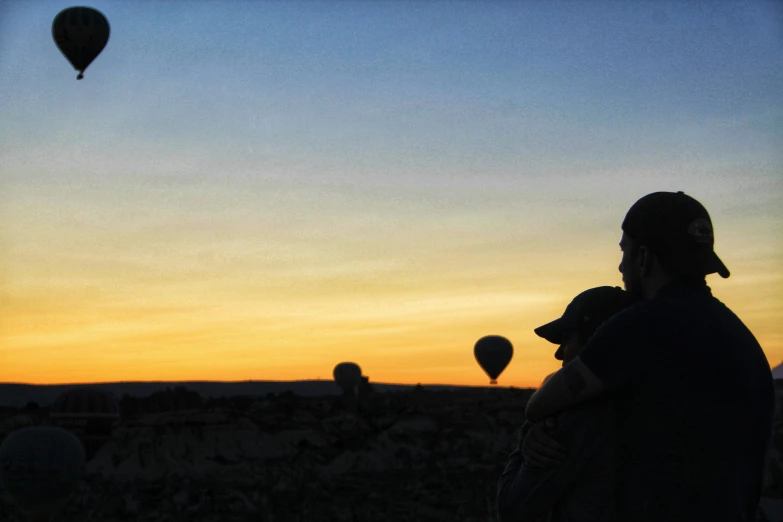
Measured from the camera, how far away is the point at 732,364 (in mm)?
2908

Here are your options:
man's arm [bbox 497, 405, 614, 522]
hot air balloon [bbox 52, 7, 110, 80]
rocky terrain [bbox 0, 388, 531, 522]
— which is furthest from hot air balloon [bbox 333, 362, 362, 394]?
man's arm [bbox 497, 405, 614, 522]

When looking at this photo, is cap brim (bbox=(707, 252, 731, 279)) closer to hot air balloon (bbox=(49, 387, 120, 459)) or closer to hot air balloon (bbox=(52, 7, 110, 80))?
hot air balloon (bbox=(52, 7, 110, 80))

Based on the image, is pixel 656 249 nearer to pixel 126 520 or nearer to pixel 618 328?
pixel 618 328

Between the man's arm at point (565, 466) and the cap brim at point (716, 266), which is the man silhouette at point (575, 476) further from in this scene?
the cap brim at point (716, 266)

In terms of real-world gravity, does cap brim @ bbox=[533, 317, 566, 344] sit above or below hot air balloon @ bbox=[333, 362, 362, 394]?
below

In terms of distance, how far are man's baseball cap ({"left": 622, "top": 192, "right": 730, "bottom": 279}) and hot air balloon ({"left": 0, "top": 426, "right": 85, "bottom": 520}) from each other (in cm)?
2772

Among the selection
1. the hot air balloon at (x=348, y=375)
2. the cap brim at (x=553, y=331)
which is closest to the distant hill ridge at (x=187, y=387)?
the hot air balloon at (x=348, y=375)

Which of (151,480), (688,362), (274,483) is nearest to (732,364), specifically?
(688,362)

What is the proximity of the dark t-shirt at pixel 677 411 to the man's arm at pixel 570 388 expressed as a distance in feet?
0.07

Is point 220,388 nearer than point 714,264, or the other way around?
point 714,264

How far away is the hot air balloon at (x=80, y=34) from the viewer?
35562 mm

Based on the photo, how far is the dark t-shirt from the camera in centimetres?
285

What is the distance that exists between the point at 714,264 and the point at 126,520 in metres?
25.1

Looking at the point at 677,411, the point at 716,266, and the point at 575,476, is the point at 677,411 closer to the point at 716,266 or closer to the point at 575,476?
the point at 575,476
